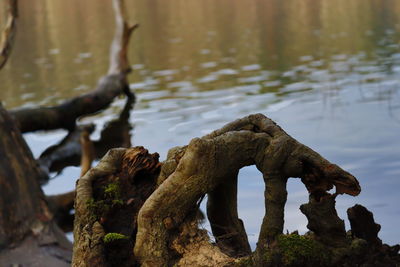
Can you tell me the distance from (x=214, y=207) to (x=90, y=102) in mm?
15445

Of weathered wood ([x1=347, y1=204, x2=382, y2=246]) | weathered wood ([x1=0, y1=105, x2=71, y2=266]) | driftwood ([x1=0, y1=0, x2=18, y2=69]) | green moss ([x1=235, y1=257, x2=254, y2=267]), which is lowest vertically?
weathered wood ([x1=0, y1=105, x2=71, y2=266])

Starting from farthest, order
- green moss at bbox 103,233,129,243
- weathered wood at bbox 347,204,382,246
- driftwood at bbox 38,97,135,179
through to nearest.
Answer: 1. driftwood at bbox 38,97,135,179
2. green moss at bbox 103,233,129,243
3. weathered wood at bbox 347,204,382,246

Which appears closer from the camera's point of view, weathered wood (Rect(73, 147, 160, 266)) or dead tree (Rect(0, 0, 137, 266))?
weathered wood (Rect(73, 147, 160, 266))

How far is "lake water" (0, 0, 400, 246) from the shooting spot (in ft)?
46.6

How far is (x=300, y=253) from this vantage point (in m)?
5.04

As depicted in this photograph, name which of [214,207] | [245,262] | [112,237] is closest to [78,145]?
[214,207]

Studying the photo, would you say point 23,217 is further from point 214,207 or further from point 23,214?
point 214,207

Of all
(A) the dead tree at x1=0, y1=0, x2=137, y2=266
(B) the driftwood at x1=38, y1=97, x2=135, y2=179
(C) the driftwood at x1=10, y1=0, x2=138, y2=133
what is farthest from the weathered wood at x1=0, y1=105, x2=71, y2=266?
(C) the driftwood at x1=10, y1=0, x2=138, y2=133

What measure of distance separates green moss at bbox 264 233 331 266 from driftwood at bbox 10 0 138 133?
12.8 meters

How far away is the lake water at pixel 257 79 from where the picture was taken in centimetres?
1420

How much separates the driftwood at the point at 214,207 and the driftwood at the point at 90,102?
38.6 feet

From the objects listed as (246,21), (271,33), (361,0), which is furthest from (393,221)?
(361,0)

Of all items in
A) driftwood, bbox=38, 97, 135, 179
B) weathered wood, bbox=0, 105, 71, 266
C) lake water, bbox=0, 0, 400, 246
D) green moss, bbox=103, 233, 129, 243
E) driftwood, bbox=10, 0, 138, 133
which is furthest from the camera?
driftwood, bbox=10, 0, 138, 133

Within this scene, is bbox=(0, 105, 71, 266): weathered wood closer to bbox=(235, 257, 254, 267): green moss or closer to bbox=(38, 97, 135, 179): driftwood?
bbox=(235, 257, 254, 267): green moss
